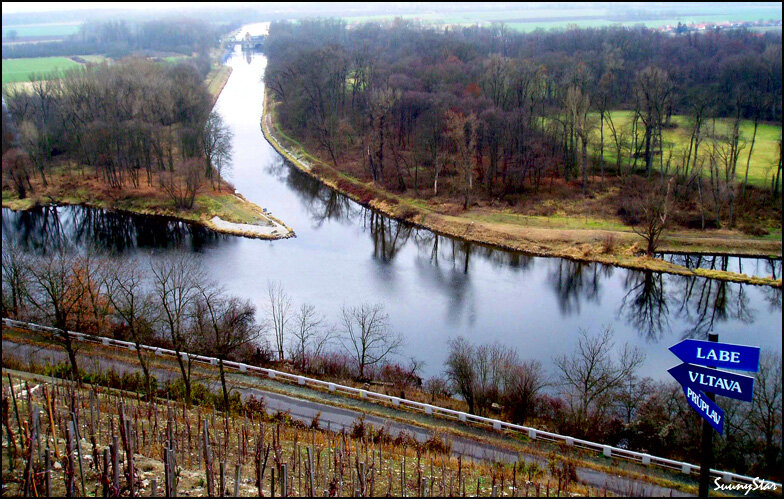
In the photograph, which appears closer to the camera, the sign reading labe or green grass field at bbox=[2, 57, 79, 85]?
the sign reading labe

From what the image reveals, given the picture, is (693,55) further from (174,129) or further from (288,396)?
(288,396)

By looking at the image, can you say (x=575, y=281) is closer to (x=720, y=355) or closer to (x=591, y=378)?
(x=591, y=378)

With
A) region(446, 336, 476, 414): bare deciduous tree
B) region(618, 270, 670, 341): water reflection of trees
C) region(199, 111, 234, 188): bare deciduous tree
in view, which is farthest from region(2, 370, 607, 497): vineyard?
region(199, 111, 234, 188): bare deciduous tree

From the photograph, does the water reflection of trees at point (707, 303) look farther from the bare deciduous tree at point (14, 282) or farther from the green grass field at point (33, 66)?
the green grass field at point (33, 66)

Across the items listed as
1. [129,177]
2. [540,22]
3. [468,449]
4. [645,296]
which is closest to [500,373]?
[468,449]

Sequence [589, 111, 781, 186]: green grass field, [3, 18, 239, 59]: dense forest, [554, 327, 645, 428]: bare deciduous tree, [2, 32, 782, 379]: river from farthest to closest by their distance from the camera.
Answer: [3, 18, 239, 59]: dense forest, [589, 111, 781, 186]: green grass field, [2, 32, 782, 379]: river, [554, 327, 645, 428]: bare deciduous tree

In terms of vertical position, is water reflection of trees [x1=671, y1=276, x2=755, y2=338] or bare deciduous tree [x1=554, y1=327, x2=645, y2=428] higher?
bare deciduous tree [x1=554, y1=327, x2=645, y2=428]

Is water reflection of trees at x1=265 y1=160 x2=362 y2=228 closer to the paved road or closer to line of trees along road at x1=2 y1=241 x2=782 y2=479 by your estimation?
line of trees along road at x1=2 y1=241 x2=782 y2=479
